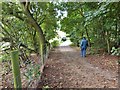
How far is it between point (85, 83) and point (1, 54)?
11.3ft

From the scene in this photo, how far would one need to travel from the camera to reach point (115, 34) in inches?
582

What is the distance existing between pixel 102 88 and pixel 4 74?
3.59 meters

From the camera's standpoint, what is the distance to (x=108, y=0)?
6.81 metres

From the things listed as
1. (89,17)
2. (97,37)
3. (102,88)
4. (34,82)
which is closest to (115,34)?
(97,37)

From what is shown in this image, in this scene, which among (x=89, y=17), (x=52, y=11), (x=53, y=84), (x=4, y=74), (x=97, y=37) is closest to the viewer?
(x=53, y=84)

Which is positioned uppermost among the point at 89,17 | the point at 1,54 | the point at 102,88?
the point at 89,17

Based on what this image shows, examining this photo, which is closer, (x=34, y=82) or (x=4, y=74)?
(x=34, y=82)

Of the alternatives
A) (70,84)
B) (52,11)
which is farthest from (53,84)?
(52,11)

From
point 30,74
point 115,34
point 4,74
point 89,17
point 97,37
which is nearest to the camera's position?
point 30,74

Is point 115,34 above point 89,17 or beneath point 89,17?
beneath

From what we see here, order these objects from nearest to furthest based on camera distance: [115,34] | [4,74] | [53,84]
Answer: [53,84] < [4,74] < [115,34]

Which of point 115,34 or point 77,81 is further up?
point 115,34

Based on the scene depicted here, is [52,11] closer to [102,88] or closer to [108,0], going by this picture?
[108,0]

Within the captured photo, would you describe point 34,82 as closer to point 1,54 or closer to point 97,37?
point 1,54
